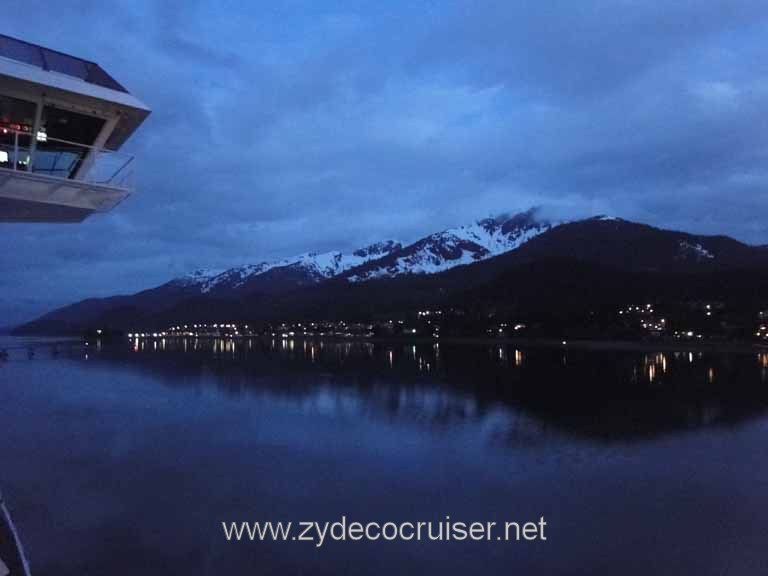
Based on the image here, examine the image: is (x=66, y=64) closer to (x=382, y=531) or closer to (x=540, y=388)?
(x=382, y=531)

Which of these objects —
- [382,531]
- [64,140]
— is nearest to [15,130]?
[64,140]

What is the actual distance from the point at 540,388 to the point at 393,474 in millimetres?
22454

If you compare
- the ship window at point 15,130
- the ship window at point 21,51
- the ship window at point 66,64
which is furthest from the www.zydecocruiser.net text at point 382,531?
the ship window at point 21,51

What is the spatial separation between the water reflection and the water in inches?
11.3

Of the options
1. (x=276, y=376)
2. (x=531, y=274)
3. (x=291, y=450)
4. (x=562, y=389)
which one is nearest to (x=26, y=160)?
(x=291, y=450)

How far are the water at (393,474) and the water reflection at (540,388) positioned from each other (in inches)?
11.3

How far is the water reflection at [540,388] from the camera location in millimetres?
27250

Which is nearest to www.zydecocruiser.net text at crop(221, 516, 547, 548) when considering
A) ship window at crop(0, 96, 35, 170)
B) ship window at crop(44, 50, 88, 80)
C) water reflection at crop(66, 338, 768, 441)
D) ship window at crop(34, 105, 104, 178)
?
ship window at crop(34, 105, 104, 178)

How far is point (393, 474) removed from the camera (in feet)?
56.7

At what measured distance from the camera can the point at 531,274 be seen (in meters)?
165

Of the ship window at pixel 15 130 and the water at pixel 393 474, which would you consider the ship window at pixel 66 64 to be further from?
the water at pixel 393 474

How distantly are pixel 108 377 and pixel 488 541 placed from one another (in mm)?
42994

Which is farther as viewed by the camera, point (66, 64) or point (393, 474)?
point (393, 474)

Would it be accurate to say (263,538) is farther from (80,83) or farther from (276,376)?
(276,376)
